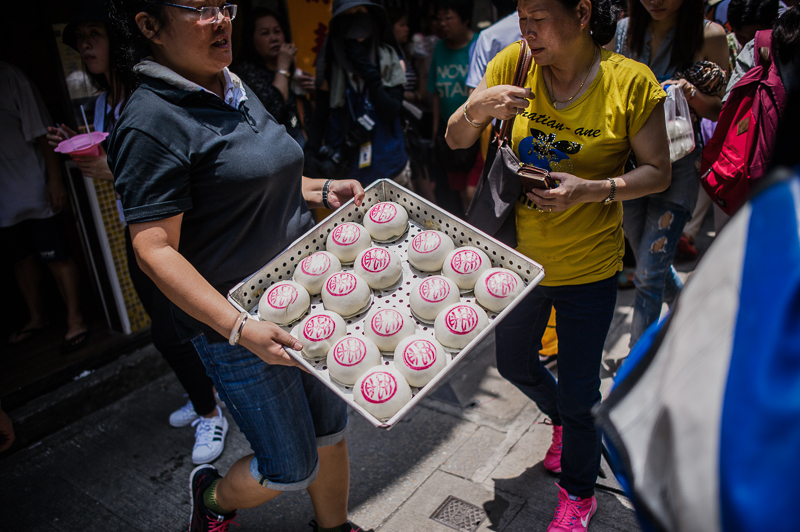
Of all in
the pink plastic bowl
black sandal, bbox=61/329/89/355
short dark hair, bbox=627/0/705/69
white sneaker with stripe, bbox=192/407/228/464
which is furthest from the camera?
black sandal, bbox=61/329/89/355

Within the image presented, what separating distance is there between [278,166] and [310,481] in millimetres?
1181

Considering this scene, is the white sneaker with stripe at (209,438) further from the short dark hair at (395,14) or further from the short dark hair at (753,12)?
the short dark hair at (395,14)

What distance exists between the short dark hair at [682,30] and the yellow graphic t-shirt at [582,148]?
118 cm

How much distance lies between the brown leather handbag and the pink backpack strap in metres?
1.06

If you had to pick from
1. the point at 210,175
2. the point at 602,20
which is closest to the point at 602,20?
the point at 602,20

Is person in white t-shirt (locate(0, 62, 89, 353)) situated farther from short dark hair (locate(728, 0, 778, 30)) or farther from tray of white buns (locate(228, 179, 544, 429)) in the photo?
short dark hair (locate(728, 0, 778, 30))

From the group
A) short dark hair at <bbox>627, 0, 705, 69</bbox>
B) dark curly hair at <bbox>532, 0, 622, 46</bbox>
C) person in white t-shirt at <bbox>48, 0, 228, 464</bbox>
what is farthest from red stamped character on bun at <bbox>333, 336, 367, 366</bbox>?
short dark hair at <bbox>627, 0, 705, 69</bbox>

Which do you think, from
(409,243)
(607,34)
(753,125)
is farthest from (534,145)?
(753,125)

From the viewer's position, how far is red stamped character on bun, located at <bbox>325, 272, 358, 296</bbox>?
1847mm

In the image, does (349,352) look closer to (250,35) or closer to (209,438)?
(209,438)

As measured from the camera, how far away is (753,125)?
218cm

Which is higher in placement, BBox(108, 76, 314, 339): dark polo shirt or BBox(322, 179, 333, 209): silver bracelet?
BBox(108, 76, 314, 339): dark polo shirt

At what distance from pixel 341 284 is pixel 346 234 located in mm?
269

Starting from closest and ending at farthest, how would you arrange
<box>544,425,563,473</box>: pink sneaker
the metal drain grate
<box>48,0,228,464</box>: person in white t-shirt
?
the metal drain grate → <box>544,425,563,473</box>: pink sneaker → <box>48,0,228,464</box>: person in white t-shirt
